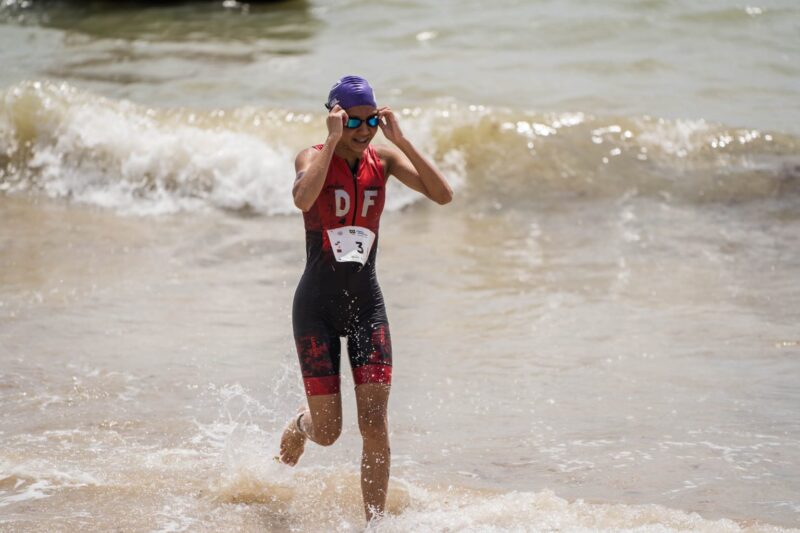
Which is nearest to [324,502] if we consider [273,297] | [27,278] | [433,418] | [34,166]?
[433,418]

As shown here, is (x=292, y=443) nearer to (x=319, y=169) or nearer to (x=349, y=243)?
(x=349, y=243)

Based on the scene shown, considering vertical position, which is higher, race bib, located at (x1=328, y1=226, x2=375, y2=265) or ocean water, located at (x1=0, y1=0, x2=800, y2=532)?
race bib, located at (x1=328, y1=226, x2=375, y2=265)

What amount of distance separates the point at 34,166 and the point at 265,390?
7028 mm

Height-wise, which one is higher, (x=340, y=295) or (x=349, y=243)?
(x=349, y=243)

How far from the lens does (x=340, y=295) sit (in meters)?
5.15

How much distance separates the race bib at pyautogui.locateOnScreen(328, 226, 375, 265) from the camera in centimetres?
509

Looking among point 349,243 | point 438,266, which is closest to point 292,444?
point 349,243

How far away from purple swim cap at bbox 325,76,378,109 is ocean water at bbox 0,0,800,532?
6.35 feet

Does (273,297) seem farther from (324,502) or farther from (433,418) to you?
(324,502)

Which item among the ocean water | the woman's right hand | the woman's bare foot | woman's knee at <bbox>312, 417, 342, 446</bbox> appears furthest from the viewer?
the ocean water

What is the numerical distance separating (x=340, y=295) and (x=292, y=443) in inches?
37.5

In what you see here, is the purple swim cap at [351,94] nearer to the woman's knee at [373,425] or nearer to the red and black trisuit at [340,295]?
the red and black trisuit at [340,295]

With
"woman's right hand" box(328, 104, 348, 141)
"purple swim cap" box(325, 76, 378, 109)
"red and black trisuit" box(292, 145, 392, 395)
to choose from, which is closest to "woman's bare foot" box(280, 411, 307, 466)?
"red and black trisuit" box(292, 145, 392, 395)

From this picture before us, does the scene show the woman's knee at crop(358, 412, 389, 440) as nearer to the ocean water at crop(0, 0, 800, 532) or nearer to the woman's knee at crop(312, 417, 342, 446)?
the woman's knee at crop(312, 417, 342, 446)
